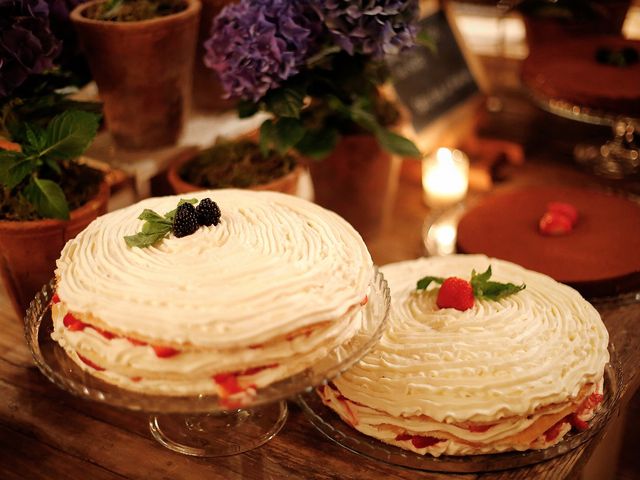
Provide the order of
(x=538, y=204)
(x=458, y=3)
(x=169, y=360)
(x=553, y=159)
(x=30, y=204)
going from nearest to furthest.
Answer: (x=169, y=360)
(x=30, y=204)
(x=538, y=204)
(x=553, y=159)
(x=458, y=3)

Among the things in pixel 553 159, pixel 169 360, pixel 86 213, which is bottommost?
pixel 553 159

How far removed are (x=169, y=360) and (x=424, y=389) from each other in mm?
502

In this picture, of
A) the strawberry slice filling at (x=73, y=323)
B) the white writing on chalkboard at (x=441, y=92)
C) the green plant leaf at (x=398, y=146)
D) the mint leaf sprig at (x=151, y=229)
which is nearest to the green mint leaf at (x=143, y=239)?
the mint leaf sprig at (x=151, y=229)

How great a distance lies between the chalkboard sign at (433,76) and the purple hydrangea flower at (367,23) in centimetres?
82

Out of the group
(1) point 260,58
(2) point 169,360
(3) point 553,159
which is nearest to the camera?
(2) point 169,360

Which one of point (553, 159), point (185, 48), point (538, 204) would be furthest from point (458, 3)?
point (185, 48)

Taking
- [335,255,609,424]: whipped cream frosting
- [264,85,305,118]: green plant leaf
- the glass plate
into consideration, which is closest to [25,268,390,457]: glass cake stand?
the glass plate

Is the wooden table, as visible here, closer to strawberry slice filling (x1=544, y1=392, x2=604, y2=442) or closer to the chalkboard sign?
strawberry slice filling (x1=544, y1=392, x2=604, y2=442)

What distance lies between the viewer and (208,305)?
1262mm

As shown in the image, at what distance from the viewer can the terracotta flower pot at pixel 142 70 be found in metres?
1.92

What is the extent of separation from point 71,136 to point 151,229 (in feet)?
1.36

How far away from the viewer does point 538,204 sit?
2.30 metres

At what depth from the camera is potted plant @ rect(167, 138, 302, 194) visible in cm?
204

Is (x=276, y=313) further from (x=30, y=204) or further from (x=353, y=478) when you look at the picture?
(x=30, y=204)
